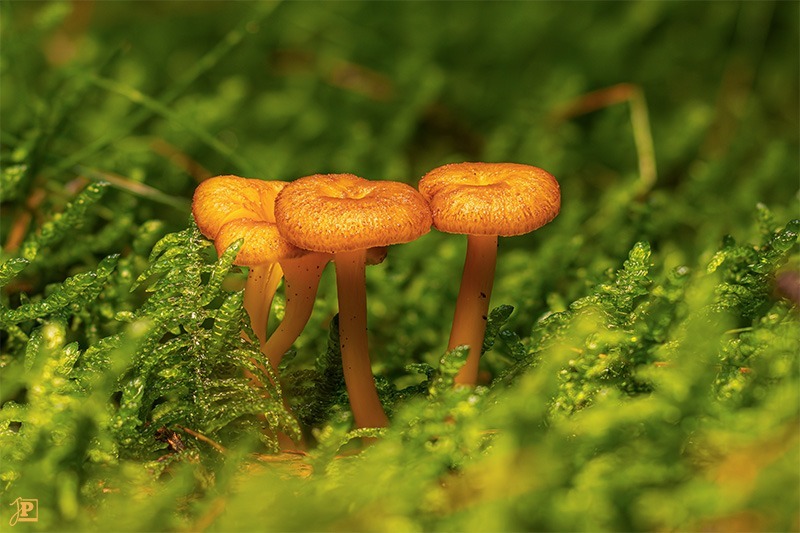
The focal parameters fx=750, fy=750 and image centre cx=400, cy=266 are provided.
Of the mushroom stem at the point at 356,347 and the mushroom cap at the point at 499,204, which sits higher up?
the mushroom cap at the point at 499,204

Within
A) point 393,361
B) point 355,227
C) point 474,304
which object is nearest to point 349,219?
point 355,227

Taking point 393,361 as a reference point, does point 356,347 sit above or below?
below

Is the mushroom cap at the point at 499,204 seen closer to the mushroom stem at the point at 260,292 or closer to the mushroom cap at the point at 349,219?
the mushroom cap at the point at 349,219

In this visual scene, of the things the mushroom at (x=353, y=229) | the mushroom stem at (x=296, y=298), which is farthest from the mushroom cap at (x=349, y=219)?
the mushroom stem at (x=296, y=298)

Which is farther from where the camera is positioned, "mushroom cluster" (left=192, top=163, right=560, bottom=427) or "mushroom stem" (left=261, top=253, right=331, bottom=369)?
"mushroom stem" (left=261, top=253, right=331, bottom=369)

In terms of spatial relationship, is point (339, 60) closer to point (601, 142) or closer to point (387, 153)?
point (387, 153)

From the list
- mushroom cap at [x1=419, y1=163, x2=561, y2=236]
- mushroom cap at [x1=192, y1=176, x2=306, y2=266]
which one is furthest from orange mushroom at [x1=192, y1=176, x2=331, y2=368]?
mushroom cap at [x1=419, y1=163, x2=561, y2=236]

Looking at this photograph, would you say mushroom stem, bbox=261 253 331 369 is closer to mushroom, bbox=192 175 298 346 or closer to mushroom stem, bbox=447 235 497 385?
mushroom, bbox=192 175 298 346

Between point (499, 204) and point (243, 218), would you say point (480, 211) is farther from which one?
point (243, 218)
